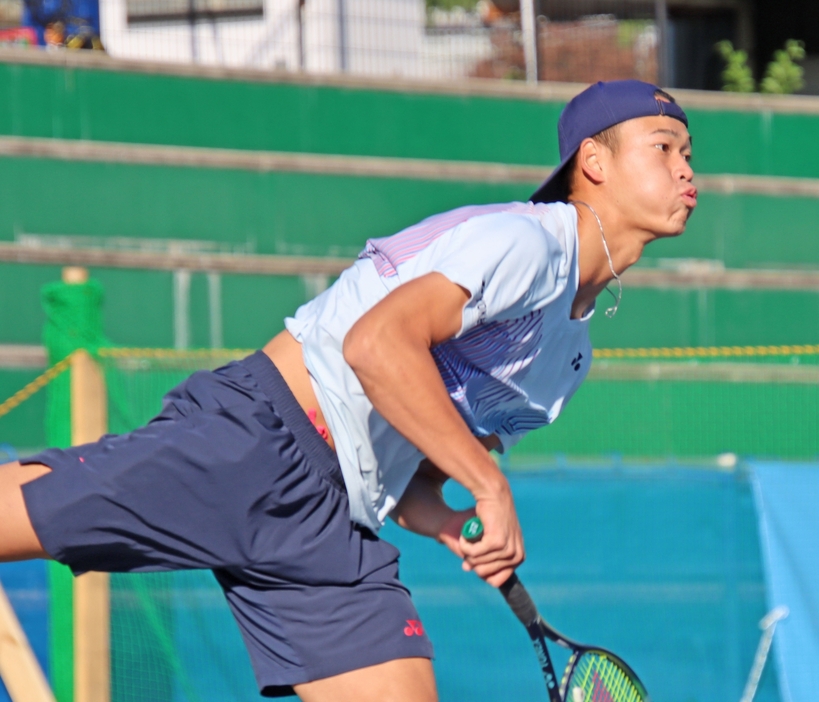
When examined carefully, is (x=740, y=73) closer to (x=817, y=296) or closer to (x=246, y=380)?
(x=817, y=296)

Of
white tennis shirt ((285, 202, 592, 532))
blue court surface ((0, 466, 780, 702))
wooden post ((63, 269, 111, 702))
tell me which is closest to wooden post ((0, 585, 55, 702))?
wooden post ((63, 269, 111, 702))

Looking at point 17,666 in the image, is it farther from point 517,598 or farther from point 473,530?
point 473,530

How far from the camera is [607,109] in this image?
108 inches

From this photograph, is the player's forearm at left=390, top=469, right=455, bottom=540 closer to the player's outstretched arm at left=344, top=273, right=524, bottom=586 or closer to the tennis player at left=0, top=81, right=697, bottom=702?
the tennis player at left=0, top=81, right=697, bottom=702

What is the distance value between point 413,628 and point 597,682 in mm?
709

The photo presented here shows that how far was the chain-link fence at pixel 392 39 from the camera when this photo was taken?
11133mm

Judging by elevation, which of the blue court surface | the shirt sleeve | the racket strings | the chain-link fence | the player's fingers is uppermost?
the chain-link fence

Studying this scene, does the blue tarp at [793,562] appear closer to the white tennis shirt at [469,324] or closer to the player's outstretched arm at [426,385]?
the white tennis shirt at [469,324]

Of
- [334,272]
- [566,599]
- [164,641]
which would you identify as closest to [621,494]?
[566,599]

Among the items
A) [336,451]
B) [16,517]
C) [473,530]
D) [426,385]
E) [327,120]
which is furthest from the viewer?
[327,120]

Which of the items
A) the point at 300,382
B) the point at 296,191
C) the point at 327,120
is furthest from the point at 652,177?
the point at 327,120

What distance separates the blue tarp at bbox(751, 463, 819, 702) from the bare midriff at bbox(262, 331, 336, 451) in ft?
8.61

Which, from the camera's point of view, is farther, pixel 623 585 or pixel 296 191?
pixel 296 191

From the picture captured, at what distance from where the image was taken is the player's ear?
108 inches
